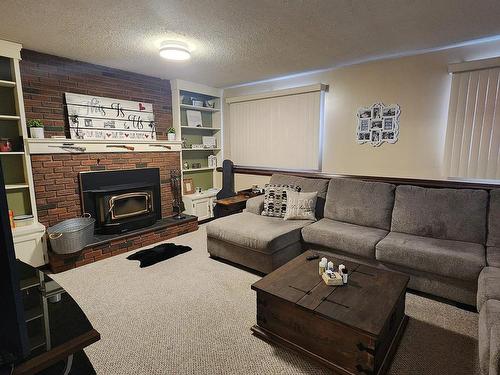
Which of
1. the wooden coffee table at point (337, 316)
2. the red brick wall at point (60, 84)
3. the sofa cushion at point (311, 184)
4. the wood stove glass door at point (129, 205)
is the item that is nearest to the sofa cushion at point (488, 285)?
the wooden coffee table at point (337, 316)

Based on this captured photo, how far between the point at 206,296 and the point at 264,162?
2.72 metres

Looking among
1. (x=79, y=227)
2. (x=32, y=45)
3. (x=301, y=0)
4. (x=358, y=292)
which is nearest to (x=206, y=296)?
(x=358, y=292)

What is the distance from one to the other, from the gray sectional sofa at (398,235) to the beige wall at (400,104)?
39 centimetres

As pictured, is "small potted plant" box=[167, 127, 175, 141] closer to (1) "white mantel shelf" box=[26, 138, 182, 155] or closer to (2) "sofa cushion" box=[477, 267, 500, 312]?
(1) "white mantel shelf" box=[26, 138, 182, 155]

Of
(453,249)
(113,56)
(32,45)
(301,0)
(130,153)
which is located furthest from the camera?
(130,153)

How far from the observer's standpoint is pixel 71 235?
299 centimetres

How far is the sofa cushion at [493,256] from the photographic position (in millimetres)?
2164

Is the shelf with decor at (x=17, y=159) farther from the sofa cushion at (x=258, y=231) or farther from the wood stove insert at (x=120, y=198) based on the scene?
the sofa cushion at (x=258, y=231)

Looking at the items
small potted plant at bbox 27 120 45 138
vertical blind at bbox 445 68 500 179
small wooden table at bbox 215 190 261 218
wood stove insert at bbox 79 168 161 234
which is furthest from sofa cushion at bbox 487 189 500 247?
small potted plant at bbox 27 120 45 138

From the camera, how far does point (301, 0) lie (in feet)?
6.57

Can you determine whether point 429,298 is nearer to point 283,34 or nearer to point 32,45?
point 283,34

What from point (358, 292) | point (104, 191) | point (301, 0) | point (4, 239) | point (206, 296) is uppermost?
point (301, 0)

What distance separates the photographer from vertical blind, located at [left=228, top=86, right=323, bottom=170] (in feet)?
13.4

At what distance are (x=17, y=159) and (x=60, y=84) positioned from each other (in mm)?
1026
